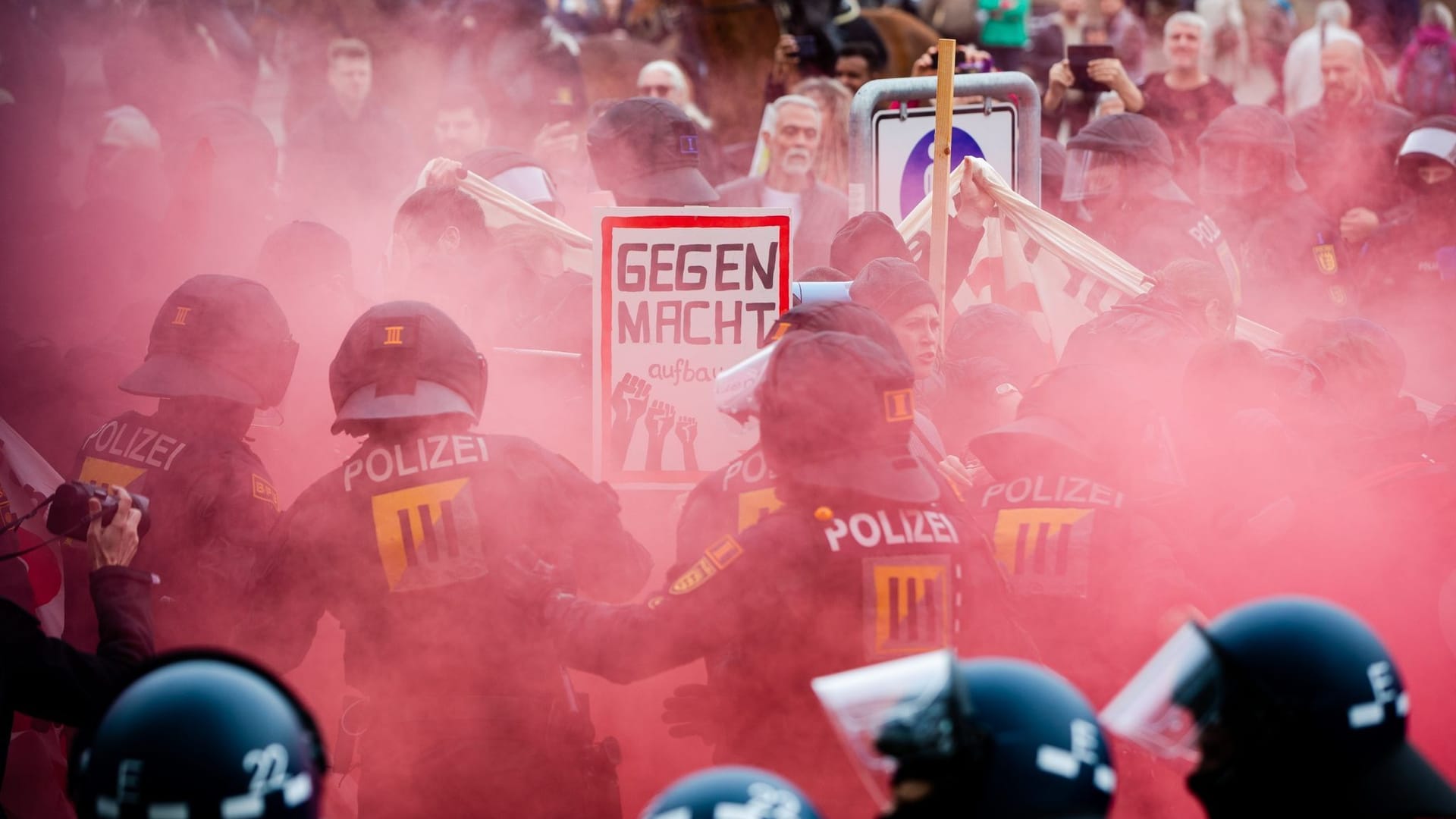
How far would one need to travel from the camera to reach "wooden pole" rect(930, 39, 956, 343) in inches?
214

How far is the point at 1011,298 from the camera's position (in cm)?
630

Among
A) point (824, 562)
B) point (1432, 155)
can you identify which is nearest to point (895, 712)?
point (824, 562)

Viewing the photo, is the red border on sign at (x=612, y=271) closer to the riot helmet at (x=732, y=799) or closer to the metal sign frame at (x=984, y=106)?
the metal sign frame at (x=984, y=106)

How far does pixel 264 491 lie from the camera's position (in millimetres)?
4320

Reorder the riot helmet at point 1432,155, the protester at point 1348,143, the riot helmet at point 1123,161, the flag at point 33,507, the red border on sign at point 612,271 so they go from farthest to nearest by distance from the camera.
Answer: the protester at point 1348,143
the riot helmet at point 1432,155
the riot helmet at point 1123,161
the red border on sign at point 612,271
the flag at point 33,507

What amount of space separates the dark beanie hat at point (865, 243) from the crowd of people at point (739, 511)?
0.8 inches

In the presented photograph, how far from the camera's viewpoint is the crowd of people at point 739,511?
2.49 metres

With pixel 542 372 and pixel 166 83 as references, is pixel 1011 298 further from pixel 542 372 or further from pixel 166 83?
pixel 166 83

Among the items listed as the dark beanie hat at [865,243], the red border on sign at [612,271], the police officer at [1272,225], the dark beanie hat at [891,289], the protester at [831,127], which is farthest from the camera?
the protester at [831,127]

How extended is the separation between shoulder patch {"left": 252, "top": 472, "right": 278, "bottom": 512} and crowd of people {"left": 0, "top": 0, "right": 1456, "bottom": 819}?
14 mm

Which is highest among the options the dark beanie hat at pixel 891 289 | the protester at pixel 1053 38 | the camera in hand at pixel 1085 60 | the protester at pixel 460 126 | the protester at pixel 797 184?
the protester at pixel 1053 38

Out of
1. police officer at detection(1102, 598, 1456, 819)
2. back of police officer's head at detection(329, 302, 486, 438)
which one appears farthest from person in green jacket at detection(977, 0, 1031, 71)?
police officer at detection(1102, 598, 1456, 819)

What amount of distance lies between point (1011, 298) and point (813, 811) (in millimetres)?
4282

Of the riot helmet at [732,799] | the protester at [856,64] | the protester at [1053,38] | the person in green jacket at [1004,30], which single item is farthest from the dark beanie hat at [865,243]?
the protester at [1053,38]
